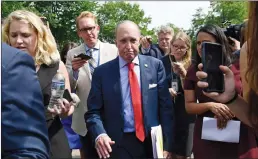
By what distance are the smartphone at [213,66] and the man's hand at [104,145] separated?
1.33 meters

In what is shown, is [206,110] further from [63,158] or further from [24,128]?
[24,128]

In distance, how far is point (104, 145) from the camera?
317 cm

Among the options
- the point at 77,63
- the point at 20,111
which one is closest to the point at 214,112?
the point at 77,63

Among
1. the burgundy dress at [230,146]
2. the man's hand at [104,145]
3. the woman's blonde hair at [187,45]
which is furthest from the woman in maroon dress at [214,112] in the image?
the woman's blonde hair at [187,45]

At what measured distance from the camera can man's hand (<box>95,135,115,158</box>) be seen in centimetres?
315

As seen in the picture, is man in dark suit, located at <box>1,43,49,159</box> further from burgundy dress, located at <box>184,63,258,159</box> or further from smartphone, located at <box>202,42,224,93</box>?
burgundy dress, located at <box>184,63,258,159</box>

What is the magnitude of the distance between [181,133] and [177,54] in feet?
3.12

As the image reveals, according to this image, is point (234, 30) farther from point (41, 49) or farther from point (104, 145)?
point (41, 49)

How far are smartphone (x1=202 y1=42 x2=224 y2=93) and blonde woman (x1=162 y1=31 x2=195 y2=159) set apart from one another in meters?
2.52

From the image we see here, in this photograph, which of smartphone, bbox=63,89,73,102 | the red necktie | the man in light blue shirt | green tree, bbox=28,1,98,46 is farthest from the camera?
green tree, bbox=28,1,98,46

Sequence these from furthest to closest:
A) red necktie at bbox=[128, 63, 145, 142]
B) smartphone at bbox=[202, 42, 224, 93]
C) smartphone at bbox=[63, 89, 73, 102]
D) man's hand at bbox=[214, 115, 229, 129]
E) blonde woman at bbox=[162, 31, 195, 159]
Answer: blonde woman at bbox=[162, 31, 195, 159] → red necktie at bbox=[128, 63, 145, 142] → man's hand at bbox=[214, 115, 229, 129] → smartphone at bbox=[63, 89, 73, 102] → smartphone at bbox=[202, 42, 224, 93]

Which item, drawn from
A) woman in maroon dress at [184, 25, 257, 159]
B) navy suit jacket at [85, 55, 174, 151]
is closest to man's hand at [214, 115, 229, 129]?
woman in maroon dress at [184, 25, 257, 159]

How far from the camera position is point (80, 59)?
3.99m

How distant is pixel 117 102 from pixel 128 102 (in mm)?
88
